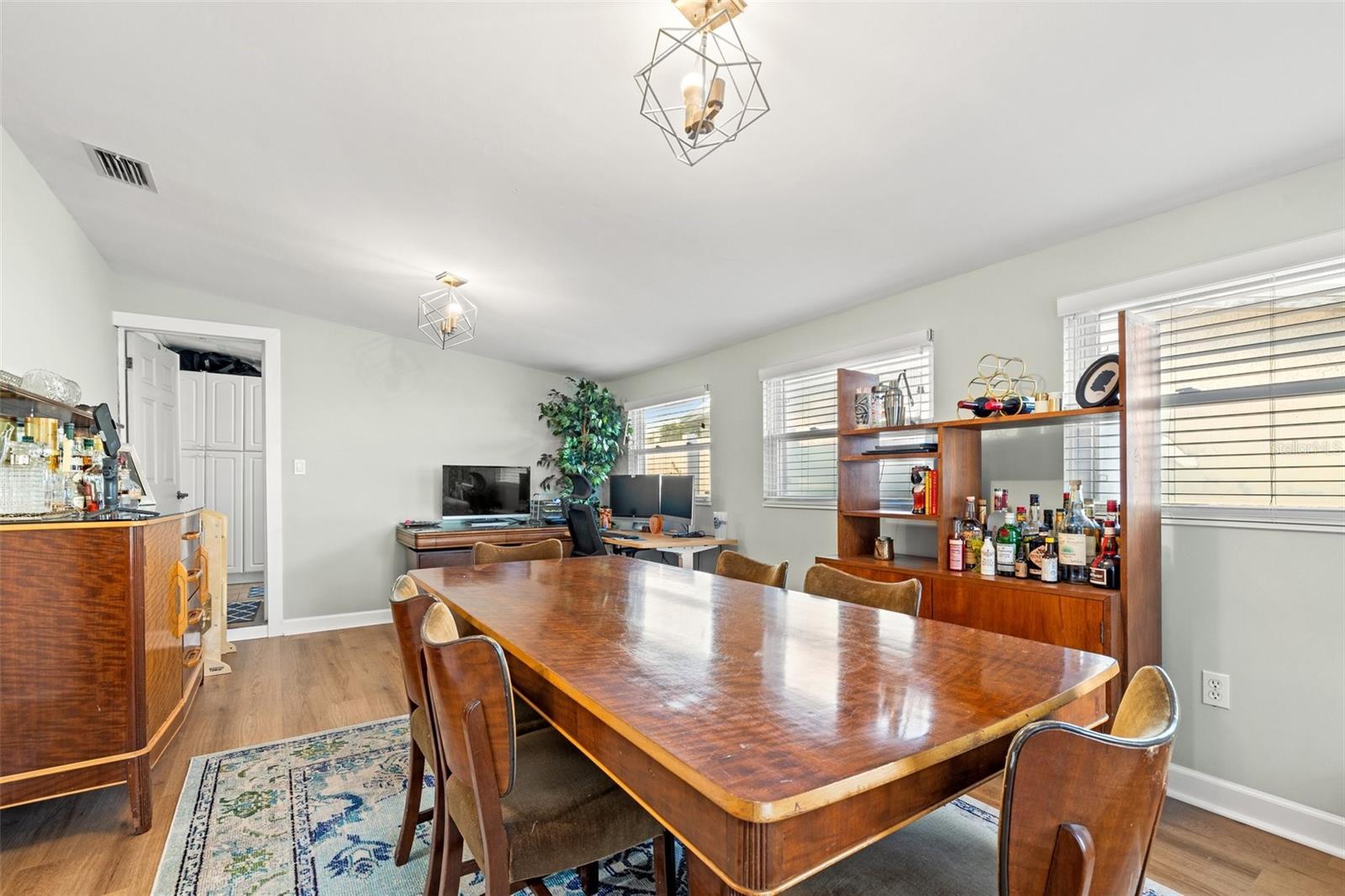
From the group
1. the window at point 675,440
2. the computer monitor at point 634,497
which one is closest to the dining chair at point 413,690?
the window at point 675,440

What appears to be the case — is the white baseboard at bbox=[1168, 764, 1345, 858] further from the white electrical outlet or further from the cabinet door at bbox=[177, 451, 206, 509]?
the cabinet door at bbox=[177, 451, 206, 509]

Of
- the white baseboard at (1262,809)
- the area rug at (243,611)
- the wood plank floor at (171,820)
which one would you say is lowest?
the area rug at (243,611)

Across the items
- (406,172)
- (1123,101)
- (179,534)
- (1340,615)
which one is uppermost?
(406,172)

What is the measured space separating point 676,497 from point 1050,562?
2.76 metres

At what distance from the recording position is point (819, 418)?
150 inches

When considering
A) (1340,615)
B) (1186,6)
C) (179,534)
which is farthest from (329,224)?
(1340,615)

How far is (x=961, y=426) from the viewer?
8.70 feet

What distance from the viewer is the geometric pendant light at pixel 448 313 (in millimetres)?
3602

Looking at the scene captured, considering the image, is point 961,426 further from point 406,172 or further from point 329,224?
point 329,224

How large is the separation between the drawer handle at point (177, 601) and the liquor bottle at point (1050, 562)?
3.36 meters

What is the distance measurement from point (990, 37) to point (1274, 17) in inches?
23.2

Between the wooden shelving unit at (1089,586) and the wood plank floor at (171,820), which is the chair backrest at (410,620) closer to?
the wood plank floor at (171,820)

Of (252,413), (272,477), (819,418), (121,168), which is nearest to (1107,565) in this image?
(819,418)

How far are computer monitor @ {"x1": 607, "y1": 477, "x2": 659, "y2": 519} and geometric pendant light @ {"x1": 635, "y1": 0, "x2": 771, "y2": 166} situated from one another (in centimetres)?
313
